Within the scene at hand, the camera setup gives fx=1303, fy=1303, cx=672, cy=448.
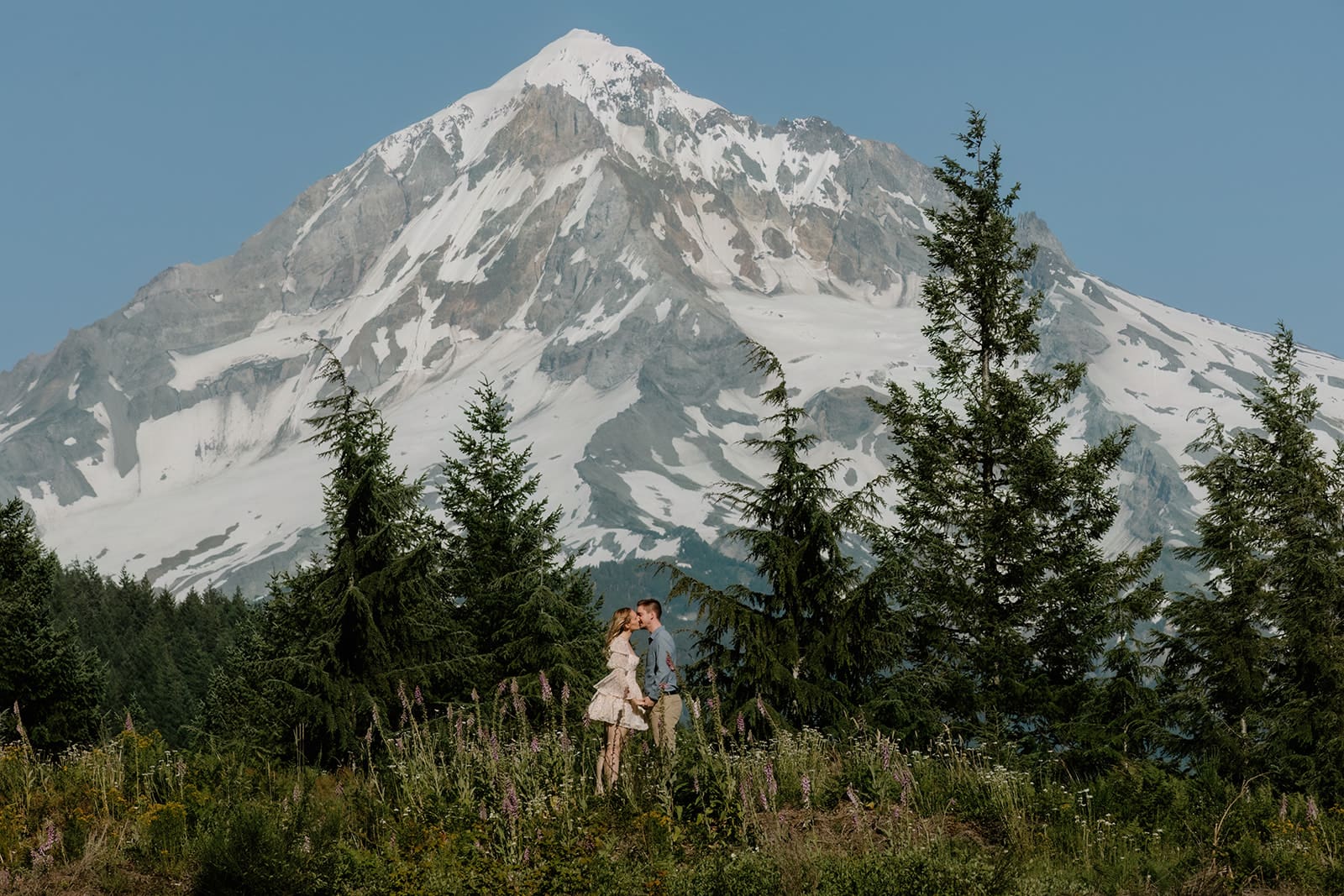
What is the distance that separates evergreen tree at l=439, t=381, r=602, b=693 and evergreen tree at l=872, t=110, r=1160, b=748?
24.6 ft

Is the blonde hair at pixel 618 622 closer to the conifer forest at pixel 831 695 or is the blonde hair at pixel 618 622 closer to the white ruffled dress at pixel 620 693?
the white ruffled dress at pixel 620 693

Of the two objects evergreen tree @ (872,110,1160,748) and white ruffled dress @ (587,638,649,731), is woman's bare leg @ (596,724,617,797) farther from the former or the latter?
evergreen tree @ (872,110,1160,748)

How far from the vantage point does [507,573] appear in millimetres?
28203

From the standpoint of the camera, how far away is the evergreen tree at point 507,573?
2617 cm

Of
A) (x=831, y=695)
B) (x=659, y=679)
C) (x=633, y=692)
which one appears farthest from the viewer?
(x=831, y=695)

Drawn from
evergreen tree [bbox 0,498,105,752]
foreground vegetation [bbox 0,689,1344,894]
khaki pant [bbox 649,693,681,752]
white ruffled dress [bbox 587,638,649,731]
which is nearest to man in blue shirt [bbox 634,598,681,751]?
khaki pant [bbox 649,693,681,752]

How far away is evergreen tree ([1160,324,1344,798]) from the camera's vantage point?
21.0 meters

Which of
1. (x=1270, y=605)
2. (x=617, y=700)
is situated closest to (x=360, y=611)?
(x=617, y=700)

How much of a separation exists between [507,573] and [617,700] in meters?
17.5

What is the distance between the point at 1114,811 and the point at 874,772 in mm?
1849

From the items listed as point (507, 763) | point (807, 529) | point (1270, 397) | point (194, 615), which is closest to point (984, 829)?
point (507, 763)

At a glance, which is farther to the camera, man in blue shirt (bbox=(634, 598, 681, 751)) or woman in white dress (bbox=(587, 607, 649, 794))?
man in blue shirt (bbox=(634, 598, 681, 751))

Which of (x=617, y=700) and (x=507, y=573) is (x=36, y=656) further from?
(x=617, y=700)

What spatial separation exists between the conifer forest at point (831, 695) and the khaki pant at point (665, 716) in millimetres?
136
